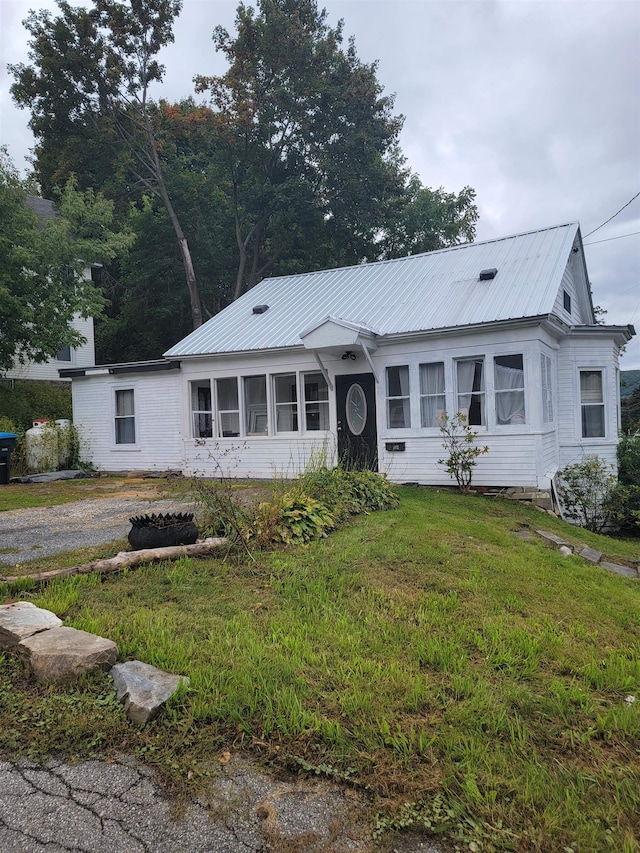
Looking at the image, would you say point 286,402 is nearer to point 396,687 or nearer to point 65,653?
point 65,653

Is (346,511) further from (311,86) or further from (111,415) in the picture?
(311,86)

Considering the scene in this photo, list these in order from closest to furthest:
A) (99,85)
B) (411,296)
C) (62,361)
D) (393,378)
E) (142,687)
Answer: (142,687), (393,378), (411,296), (62,361), (99,85)

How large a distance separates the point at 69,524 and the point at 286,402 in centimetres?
613

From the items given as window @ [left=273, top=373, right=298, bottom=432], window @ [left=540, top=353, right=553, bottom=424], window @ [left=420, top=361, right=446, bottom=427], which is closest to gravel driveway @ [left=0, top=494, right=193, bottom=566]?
window @ [left=273, top=373, right=298, bottom=432]

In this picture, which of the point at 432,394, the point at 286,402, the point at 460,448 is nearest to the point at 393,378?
the point at 432,394

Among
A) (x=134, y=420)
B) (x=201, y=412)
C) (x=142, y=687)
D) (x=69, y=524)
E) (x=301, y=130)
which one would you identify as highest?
(x=301, y=130)

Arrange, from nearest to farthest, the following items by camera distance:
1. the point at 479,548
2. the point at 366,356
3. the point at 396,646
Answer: the point at 396,646 < the point at 479,548 < the point at 366,356

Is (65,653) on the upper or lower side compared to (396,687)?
upper

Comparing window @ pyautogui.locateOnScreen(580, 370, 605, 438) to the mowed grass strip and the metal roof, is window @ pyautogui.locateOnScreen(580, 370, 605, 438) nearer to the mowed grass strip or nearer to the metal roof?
the metal roof

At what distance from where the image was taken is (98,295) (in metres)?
16.3

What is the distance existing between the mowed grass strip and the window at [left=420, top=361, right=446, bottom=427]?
5846 millimetres

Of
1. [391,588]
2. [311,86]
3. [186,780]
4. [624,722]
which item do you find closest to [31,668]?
[186,780]

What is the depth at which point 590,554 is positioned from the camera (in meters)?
7.00

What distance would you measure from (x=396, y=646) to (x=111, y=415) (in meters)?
12.7
